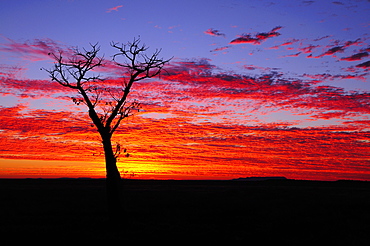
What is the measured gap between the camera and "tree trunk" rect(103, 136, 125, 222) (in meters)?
21.7
